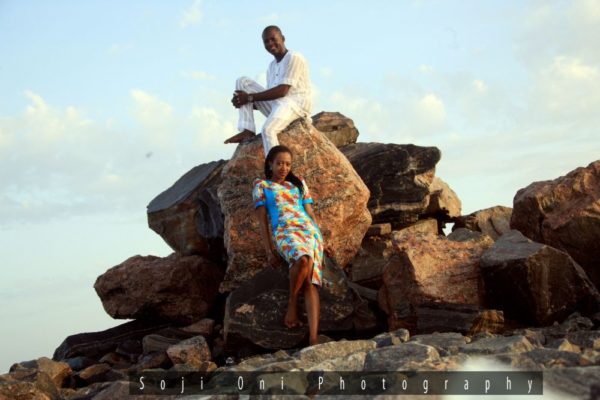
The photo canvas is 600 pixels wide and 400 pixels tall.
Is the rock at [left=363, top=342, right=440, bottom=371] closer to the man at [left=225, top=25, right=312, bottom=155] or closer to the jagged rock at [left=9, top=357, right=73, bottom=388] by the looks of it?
the man at [left=225, top=25, right=312, bottom=155]

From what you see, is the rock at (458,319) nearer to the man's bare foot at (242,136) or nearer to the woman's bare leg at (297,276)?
the woman's bare leg at (297,276)

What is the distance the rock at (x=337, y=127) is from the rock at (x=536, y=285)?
17.9 feet

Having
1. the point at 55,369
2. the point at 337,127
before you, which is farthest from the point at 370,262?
the point at 55,369

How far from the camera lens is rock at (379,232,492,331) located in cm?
962

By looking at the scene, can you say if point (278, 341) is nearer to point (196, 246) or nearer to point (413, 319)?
point (413, 319)

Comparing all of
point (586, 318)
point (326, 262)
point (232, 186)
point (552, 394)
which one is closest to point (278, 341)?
point (326, 262)

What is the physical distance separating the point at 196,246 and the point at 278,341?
4344mm

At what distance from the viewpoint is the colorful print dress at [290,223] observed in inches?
340

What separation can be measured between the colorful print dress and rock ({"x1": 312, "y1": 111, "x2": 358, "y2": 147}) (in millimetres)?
5490

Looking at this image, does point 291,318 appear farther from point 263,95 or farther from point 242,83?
point 242,83

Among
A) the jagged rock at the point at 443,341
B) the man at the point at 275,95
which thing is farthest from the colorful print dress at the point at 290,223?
the man at the point at 275,95

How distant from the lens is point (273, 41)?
11.0 m

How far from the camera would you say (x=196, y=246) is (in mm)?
13016

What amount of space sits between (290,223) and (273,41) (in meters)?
3.46
